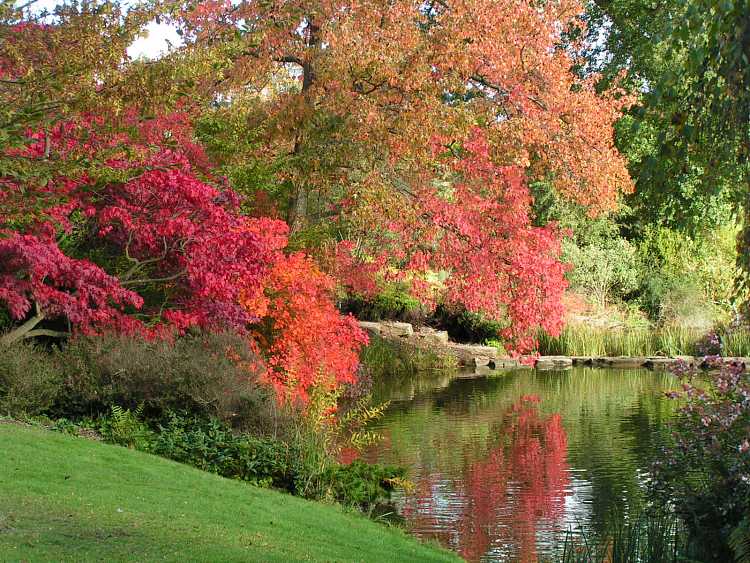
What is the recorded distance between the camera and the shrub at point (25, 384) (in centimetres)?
1146

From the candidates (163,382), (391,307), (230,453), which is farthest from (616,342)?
(230,453)

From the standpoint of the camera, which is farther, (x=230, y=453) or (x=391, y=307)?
(x=391, y=307)

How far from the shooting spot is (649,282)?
30.5m

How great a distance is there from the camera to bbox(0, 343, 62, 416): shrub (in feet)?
37.6

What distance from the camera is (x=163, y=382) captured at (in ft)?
38.4

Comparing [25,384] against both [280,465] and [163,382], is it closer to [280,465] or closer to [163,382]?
[163,382]

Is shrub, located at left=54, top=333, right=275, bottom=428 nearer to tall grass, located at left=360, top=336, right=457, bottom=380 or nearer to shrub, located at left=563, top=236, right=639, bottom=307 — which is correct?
tall grass, located at left=360, top=336, right=457, bottom=380

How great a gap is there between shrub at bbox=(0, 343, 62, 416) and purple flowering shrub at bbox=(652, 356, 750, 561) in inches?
278

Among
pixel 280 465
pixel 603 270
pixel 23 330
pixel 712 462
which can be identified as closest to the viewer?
pixel 712 462

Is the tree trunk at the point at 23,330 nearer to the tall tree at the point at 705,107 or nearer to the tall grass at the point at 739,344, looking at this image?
the tall tree at the point at 705,107

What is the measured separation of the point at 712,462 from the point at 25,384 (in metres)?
7.70

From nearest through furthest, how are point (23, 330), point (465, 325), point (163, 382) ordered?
point (163, 382), point (23, 330), point (465, 325)

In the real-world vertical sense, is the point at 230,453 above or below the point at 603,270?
below

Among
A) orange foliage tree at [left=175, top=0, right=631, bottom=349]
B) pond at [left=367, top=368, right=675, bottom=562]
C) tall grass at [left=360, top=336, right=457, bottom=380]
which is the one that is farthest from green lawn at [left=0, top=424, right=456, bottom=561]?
tall grass at [left=360, top=336, right=457, bottom=380]
